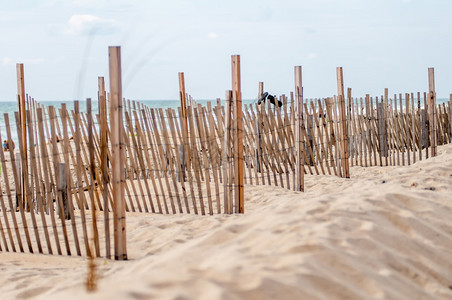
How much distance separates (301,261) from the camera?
2.40 m

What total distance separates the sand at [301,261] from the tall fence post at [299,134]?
93.0 inches

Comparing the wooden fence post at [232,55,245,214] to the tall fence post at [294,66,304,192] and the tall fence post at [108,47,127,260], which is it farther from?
the tall fence post at [108,47,127,260]

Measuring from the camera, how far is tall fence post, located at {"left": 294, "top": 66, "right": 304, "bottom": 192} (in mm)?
6164

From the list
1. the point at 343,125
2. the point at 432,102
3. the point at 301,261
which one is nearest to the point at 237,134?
the point at 343,125

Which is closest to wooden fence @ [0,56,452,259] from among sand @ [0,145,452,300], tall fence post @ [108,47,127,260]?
tall fence post @ [108,47,127,260]

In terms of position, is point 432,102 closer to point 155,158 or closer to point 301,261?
point 155,158

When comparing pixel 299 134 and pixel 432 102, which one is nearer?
pixel 299 134

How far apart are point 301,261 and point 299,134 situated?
385 centimetres

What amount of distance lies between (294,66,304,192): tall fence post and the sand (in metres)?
2.36

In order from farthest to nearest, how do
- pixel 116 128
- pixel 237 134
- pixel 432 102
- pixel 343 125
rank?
pixel 432 102
pixel 343 125
pixel 237 134
pixel 116 128

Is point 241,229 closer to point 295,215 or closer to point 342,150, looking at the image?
point 295,215

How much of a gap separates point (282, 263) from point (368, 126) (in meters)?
6.76

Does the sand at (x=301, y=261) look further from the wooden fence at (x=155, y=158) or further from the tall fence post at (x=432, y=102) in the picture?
the tall fence post at (x=432, y=102)

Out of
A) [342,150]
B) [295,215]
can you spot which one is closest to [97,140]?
[342,150]
